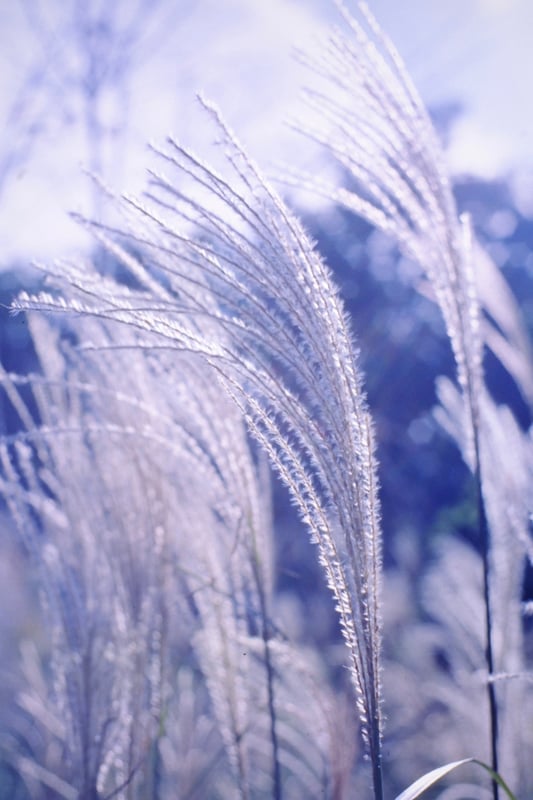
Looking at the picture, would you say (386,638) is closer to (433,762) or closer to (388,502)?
(433,762)

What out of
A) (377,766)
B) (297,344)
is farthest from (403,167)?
(377,766)

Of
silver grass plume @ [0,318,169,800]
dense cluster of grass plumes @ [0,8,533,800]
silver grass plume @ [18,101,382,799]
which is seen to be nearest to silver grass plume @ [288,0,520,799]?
dense cluster of grass plumes @ [0,8,533,800]

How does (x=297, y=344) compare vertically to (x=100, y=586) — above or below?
above

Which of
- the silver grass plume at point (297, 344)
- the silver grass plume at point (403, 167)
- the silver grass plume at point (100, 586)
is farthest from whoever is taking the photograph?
the silver grass plume at point (100, 586)

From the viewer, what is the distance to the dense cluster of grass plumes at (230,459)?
96 cm

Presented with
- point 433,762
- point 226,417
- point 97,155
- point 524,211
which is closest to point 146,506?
point 226,417

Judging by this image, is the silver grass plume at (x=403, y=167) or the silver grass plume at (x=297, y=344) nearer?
the silver grass plume at (x=297, y=344)

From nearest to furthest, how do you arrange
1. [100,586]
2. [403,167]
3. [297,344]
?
1. [297,344]
2. [403,167]
3. [100,586]

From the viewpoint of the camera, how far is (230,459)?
1407 mm

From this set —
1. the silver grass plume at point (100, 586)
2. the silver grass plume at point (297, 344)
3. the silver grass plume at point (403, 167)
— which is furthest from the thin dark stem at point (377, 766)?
the silver grass plume at point (100, 586)

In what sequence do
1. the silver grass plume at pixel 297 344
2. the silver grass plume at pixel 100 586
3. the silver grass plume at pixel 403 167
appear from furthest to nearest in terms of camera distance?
the silver grass plume at pixel 100 586 < the silver grass plume at pixel 403 167 < the silver grass plume at pixel 297 344

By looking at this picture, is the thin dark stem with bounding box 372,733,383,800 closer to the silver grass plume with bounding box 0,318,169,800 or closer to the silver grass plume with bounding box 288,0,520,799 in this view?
the silver grass plume with bounding box 288,0,520,799

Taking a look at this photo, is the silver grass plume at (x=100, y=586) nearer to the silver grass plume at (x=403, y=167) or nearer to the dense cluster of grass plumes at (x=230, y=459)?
the dense cluster of grass plumes at (x=230, y=459)

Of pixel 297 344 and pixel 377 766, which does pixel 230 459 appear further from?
pixel 377 766
